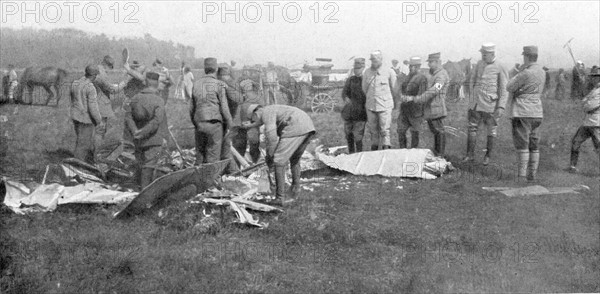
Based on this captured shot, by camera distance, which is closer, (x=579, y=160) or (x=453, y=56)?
(x=453, y=56)

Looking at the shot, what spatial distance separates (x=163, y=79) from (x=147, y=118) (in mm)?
364

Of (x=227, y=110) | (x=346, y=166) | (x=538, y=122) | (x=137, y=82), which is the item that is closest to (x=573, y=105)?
(x=538, y=122)

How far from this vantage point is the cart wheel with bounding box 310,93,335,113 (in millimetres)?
5531

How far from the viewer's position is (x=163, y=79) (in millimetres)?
5195

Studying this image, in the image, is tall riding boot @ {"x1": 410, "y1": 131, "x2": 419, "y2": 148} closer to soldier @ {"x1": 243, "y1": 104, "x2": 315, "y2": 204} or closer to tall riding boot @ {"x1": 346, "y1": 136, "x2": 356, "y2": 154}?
tall riding boot @ {"x1": 346, "y1": 136, "x2": 356, "y2": 154}

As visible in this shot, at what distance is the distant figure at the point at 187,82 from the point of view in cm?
521

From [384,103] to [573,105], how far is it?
1956mm

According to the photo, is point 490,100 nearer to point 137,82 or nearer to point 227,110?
point 227,110

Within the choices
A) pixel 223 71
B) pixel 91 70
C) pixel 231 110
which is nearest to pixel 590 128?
pixel 231 110

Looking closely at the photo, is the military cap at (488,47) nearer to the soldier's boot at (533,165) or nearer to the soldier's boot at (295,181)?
the soldier's boot at (533,165)

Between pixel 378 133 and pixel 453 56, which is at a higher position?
pixel 453 56

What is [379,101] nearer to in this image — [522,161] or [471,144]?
[471,144]

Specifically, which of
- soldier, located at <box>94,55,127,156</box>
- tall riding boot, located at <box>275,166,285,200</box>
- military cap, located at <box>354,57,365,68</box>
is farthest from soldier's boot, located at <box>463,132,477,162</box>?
soldier, located at <box>94,55,127,156</box>

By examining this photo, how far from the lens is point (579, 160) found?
6.10 m
